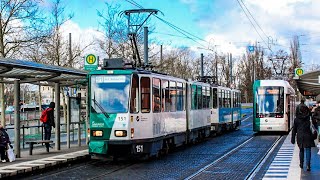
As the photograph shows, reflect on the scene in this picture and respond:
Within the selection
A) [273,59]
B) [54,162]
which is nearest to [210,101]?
[54,162]

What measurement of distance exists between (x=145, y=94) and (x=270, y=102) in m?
15.9

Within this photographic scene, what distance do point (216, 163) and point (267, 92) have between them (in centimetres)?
1563

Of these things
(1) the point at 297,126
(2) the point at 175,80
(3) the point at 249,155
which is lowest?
(3) the point at 249,155

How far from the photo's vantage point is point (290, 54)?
74375 millimetres

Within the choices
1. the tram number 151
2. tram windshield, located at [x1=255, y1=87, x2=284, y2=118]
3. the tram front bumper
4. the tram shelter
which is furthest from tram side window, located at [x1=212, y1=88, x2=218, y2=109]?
the tram front bumper

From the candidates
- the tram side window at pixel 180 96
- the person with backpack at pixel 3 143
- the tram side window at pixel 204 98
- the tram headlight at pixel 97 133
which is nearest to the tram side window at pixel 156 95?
the tram headlight at pixel 97 133

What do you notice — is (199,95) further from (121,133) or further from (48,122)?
(121,133)

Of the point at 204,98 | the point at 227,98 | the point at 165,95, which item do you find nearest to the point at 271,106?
the point at 227,98

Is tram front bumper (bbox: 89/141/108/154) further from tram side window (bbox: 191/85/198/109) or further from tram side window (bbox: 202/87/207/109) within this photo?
tram side window (bbox: 202/87/207/109)

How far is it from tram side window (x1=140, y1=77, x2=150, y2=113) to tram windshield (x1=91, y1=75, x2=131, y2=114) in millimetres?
616

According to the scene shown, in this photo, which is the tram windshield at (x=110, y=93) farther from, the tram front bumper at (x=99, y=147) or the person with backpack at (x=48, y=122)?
the person with backpack at (x=48, y=122)

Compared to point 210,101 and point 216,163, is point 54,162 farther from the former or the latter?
point 210,101

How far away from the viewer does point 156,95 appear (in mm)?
18297

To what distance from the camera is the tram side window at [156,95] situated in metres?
18.0
